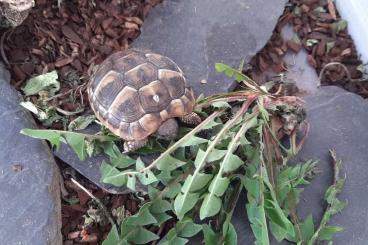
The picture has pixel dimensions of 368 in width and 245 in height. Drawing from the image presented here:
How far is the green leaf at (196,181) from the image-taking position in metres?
2.08

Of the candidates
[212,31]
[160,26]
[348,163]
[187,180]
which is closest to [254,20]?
[212,31]

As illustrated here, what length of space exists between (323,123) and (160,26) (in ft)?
3.00

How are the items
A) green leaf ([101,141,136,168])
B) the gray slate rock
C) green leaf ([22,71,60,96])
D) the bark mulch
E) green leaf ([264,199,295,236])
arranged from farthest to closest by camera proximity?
the bark mulch → green leaf ([22,71,60,96]) → the gray slate rock → green leaf ([101,141,136,168]) → green leaf ([264,199,295,236])

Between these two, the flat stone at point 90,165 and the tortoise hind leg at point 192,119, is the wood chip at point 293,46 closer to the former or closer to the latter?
the tortoise hind leg at point 192,119

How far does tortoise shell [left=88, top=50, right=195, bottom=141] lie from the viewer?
88.7 inches

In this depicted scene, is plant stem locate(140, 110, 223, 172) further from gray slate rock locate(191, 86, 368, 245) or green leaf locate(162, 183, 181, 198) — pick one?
gray slate rock locate(191, 86, 368, 245)

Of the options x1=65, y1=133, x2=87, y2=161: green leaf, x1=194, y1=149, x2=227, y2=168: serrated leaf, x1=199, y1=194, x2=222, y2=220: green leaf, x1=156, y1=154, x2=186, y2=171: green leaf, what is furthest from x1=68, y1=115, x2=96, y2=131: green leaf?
x1=199, y1=194, x2=222, y2=220: green leaf

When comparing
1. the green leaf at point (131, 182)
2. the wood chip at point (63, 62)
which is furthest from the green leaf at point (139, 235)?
the wood chip at point (63, 62)

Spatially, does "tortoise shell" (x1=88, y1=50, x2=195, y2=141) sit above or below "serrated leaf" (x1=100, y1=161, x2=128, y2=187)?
above

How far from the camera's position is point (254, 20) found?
2.75 m

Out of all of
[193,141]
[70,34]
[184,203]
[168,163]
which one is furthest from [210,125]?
[70,34]

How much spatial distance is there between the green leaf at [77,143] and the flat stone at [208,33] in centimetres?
64

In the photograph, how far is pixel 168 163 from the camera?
7.11 feet

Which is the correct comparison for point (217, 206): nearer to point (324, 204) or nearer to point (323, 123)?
point (324, 204)
